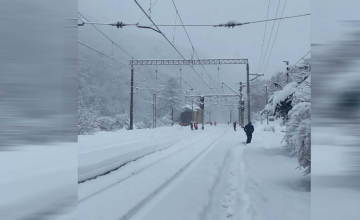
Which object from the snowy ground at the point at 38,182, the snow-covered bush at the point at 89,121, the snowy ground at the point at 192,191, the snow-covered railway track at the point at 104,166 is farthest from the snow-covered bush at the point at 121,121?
the snowy ground at the point at 38,182

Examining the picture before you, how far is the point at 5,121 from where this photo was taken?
5.41ft

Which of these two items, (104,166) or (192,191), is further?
(104,166)

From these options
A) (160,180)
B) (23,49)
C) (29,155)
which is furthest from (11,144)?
(160,180)

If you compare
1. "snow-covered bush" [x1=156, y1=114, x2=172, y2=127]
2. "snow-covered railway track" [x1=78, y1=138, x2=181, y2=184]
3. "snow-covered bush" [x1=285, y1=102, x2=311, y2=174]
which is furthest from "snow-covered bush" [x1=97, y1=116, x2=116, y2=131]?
"snow-covered bush" [x1=285, y1=102, x2=311, y2=174]

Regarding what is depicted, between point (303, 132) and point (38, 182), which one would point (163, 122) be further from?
point (38, 182)

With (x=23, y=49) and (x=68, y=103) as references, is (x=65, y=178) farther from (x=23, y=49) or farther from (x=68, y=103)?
(x=23, y=49)

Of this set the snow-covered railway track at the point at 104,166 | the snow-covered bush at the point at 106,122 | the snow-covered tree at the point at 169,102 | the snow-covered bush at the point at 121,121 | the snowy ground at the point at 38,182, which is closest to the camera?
the snowy ground at the point at 38,182

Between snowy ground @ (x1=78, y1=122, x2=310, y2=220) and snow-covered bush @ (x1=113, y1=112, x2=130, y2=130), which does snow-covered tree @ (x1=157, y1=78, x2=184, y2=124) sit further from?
snowy ground @ (x1=78, y1=122, x2=310, y2=220)

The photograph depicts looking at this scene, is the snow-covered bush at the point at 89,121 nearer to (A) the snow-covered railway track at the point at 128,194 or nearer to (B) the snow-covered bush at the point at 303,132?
(A) the snow-covered railway track at the point at 128,194

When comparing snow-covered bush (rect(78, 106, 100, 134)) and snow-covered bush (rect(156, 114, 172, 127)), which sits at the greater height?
snow-covered bush (rect(78, 106, 100, 134))

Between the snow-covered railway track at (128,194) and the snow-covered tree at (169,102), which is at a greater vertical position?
the snow-covered tree at (169,102)

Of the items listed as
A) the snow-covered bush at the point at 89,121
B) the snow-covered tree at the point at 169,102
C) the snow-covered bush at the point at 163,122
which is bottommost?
the snow-covered bush at the point at 163,122

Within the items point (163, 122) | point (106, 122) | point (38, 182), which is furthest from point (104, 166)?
Result: point (163, 122)

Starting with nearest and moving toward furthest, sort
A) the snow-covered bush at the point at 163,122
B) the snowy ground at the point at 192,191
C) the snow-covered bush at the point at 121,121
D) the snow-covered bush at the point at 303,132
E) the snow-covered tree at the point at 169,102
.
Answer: the snowy ground at the point at 192,191
the snow-covered bush at the point at 303,132
the snow-covered bush at the point at 121,121
the snow-covered bush at the point at 163,122
the snow-covered tree at the point at 169,102
